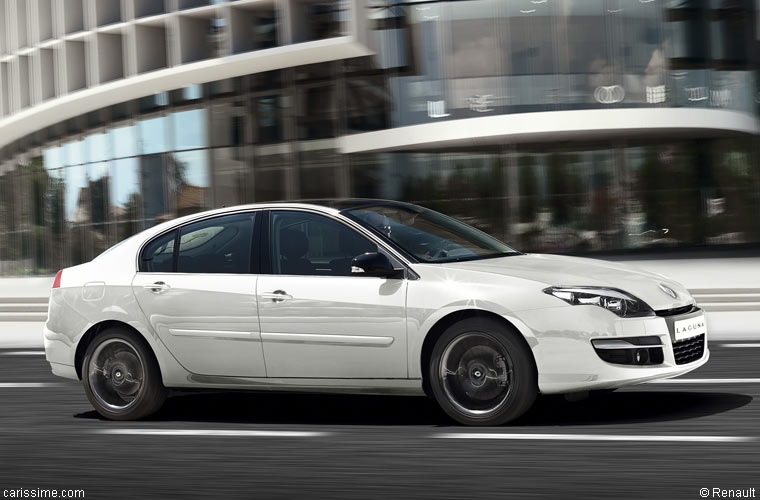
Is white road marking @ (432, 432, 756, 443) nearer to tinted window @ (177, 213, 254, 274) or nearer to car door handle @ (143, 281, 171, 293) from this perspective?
→ tinted window @ (177, 213, 254, 274)

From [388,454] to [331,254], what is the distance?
5.12ft

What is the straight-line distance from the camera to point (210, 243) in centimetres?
759

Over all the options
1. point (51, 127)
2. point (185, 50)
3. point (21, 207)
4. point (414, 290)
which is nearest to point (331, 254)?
point (414, 290)

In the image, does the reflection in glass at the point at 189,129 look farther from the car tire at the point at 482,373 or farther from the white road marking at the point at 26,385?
the car tire at the point at 482,373

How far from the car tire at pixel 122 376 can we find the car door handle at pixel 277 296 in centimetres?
104

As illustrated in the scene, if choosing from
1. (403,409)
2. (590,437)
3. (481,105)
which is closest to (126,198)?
(481,105)

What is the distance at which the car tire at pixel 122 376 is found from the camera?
760 cm

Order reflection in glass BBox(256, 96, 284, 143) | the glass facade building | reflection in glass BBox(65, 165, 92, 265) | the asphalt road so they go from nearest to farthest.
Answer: the asphalt road → the glass facade building → reflection in glass BBox(256, 96, 284, 143) → reflection in glass BBox(65, 165, 92, 265)

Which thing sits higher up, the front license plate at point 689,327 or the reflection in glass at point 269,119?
the reflection in glass at point 269,119

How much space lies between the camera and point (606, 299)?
6.42m

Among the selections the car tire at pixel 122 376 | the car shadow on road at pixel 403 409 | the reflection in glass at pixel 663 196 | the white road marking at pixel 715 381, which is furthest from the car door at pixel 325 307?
the reflection in glass at pixel 663 196

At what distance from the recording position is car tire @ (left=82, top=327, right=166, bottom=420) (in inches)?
299

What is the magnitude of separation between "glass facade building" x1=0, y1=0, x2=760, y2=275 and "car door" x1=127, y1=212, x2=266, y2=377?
17.7 m

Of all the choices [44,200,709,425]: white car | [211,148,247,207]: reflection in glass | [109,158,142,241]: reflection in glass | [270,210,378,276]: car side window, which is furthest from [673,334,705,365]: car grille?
[109,158,142,241]: reflection in glass
